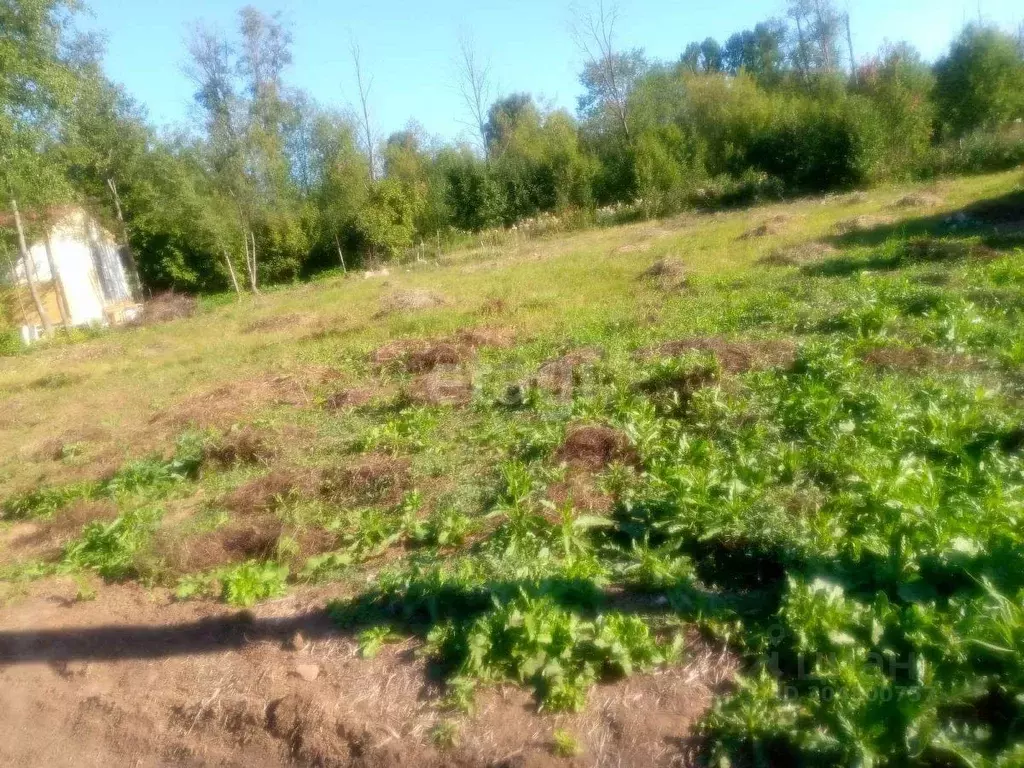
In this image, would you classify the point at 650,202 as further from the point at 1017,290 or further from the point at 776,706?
the point at 776,706

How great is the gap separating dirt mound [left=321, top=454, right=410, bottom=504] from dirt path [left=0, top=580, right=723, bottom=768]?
3.97 ft

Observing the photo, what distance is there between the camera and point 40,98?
15234 millimetres

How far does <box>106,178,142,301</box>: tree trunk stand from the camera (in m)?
24.7

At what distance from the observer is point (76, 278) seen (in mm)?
23875

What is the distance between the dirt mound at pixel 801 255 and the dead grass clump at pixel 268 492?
8.75m

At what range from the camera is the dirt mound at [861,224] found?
1389 cm

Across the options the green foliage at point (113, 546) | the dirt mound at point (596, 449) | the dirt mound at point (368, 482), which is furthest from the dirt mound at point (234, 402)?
the dirt mound at point (596, 449)

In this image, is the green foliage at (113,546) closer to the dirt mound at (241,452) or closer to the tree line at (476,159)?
the dirt mound at (241,452)

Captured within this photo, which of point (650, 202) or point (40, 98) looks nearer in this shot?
point (40, 98)

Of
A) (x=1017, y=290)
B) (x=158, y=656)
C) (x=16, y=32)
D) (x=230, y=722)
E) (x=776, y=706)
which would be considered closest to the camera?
(x=776, y=706)

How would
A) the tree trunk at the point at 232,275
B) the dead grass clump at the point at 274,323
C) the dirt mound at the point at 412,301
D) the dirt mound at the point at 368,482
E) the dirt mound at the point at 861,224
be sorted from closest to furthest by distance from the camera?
1. the dirt mound at the point at 368,482
2. the dirt mound at the point at 861,224
3. the dirt mound at the point at 412,301
4. the dead grass clump at the point at 274,323
5. the tree trunk at the point at 232,275

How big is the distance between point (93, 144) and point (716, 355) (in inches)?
934

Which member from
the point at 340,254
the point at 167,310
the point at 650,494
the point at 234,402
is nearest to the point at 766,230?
the point at 234,402

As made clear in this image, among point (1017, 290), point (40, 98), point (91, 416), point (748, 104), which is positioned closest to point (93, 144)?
point (40, 98)
